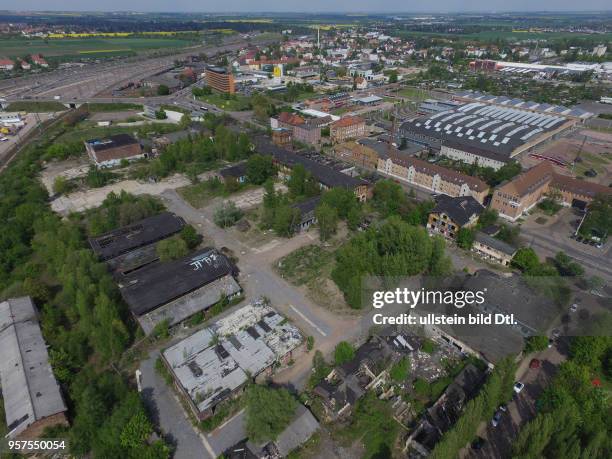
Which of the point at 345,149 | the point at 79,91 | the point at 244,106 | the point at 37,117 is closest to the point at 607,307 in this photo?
the point at 345,149

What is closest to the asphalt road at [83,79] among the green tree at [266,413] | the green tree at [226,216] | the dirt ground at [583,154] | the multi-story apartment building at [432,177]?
the green tree at [226,216]

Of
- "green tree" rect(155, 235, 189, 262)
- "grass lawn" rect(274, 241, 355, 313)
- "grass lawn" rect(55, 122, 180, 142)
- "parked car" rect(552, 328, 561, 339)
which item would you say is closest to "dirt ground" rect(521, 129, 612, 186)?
"parked car" rect(552, 328, 561, 339)

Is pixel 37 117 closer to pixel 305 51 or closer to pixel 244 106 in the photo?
pixel 244 106

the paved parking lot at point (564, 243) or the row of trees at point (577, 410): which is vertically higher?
the row of trees at point (577, 410)

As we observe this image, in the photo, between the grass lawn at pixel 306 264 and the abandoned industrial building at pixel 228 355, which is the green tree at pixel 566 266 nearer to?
the grass lawn at pixel 306 264

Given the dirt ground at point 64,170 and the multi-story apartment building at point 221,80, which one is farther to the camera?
the multi-story apartment building at point 221,80

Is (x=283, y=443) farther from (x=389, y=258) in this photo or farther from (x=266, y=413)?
(x=389, y=258)

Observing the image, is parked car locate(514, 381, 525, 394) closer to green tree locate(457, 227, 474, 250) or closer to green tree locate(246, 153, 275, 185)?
green tree locate(457, 227, 474, 250)
